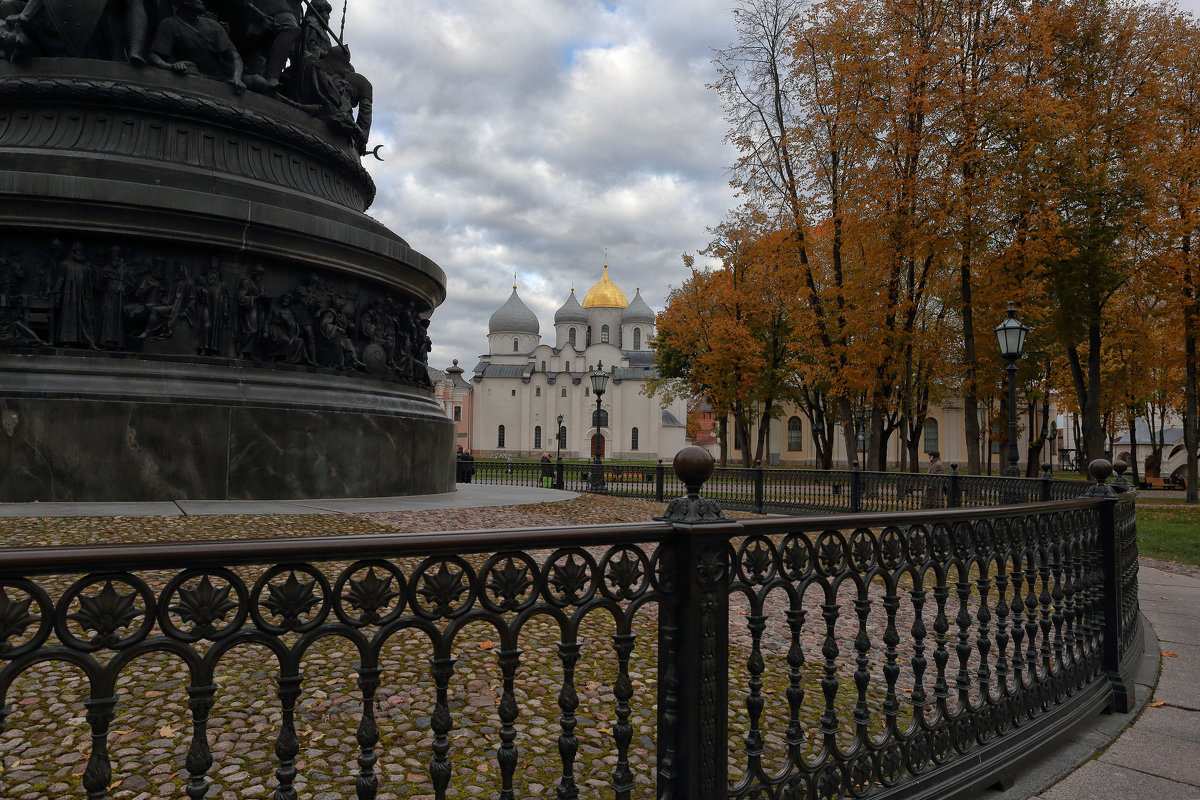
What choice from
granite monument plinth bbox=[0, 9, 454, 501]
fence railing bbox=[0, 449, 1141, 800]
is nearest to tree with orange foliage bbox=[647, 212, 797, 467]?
granite monument plinth bbox=[0, 9, 454, 501]

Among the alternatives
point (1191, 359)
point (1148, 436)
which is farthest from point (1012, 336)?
point (1148, 436)

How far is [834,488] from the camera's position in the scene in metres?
17.1

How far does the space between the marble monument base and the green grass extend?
43.0 ft

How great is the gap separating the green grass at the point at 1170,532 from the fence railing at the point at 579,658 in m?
9.17

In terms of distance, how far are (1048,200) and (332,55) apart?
17.0 meters

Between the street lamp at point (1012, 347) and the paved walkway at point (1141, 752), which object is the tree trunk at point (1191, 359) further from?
the paved walkway at point (1141, 752)

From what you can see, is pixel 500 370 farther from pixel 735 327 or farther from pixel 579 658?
pixel 579 658

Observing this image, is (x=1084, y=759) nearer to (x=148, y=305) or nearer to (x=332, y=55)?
(x=148, y=305)

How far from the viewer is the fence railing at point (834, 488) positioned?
447 inches

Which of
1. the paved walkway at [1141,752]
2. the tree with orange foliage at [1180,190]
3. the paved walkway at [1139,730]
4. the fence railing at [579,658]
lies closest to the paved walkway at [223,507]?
the paved walkway at [1139,730]

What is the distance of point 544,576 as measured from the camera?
7.13 ft

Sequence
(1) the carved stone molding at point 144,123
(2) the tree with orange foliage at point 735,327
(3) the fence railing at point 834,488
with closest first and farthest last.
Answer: (1) the carved stone molding at point 144,123 → (3) the fence railing at point 834,488 → (2) the tree with orange foliage at point 735,327

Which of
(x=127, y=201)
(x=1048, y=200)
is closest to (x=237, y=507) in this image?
(x=127, y=201)

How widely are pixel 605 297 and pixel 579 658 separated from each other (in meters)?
91.2
